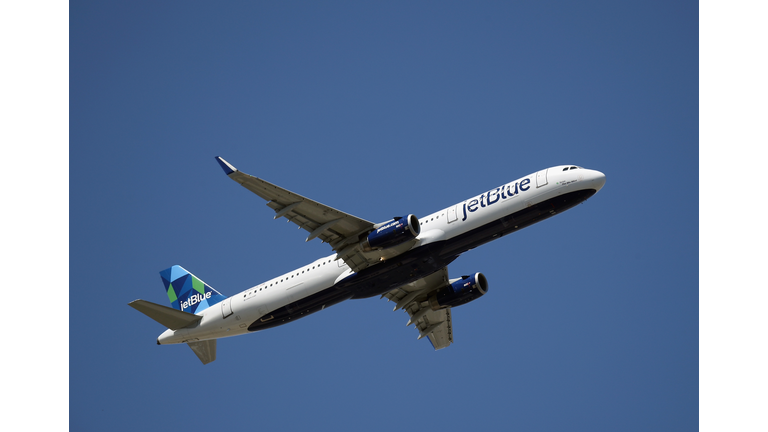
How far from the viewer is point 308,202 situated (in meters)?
35.3

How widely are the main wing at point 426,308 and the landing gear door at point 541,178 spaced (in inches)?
377

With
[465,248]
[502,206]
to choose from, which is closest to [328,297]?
[465,248]

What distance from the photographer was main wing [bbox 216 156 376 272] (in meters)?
34.4

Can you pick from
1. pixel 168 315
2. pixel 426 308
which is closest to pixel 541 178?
pixel 426 308

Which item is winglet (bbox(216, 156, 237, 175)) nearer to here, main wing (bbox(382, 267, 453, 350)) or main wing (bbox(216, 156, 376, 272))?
main wing (bbox(216, 156, 376, 272))

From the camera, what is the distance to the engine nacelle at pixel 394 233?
35.2 metres

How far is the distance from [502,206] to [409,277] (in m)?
6.25

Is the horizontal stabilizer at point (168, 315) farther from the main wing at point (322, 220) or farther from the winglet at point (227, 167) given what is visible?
the winglet at point (227, 167)

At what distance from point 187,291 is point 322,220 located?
13952 mm

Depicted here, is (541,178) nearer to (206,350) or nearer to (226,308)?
(226,308)

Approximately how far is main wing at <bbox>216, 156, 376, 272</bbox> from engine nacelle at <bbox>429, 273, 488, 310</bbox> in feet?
25.2

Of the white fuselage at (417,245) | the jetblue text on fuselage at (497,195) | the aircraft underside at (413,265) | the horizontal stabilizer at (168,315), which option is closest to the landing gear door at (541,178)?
the white fuselage at (417,245)

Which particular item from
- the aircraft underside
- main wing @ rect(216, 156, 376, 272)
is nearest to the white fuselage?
the aircraft underside

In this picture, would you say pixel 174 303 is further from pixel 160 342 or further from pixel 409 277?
pixel 409 277
